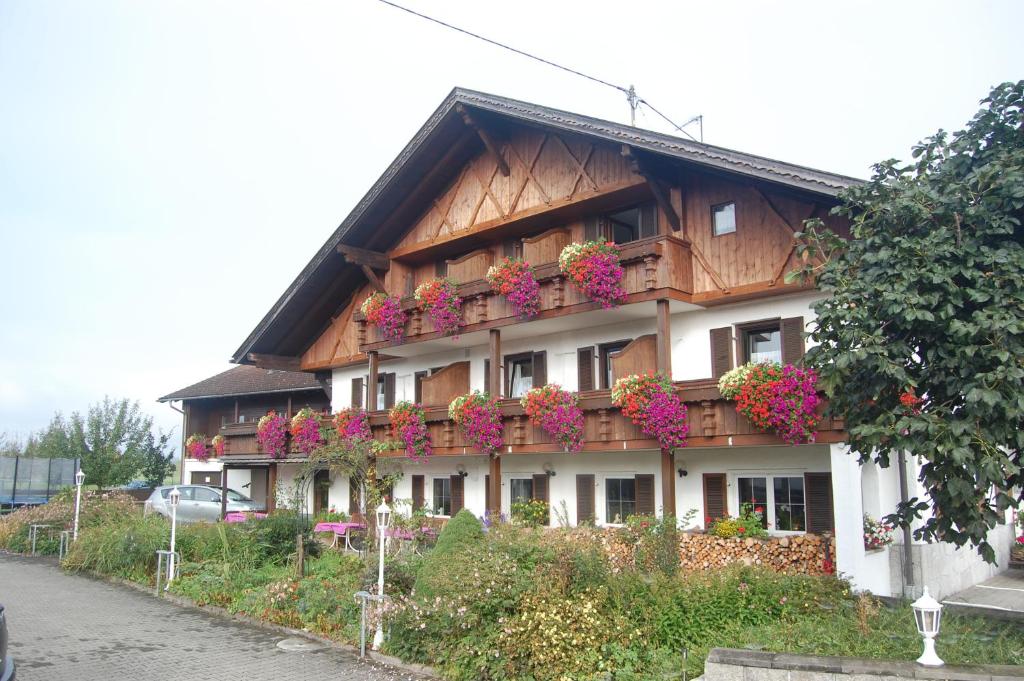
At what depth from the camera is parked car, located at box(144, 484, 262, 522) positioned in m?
27.2

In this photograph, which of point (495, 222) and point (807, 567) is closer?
point (807, 567)

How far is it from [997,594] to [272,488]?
71.3 feet

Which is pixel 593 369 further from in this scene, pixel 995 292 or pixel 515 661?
pixel 995 292

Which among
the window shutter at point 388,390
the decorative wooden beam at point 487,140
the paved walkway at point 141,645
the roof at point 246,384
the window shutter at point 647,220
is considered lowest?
the paved walkway at point 141,645

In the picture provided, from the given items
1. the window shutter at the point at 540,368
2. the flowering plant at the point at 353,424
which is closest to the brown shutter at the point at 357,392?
the flowering plant at the point at 353,424

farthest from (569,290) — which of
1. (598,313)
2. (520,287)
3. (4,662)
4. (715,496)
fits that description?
(4,662)

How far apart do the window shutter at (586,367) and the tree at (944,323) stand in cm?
1014

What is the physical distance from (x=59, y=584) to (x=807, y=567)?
15205 millimetres

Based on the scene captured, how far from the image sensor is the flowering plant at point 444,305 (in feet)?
68.9

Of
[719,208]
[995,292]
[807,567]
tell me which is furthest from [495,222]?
[995,292]

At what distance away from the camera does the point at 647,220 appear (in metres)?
19.0

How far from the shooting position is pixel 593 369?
19766 millimetres

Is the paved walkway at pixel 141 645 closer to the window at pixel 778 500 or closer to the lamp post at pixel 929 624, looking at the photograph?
the lamp post at pixel 929 624

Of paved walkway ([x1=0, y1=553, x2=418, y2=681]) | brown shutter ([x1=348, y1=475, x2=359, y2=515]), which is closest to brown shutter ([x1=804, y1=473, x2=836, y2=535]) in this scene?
paved walkway ([x1=0, y1=553, x2=418, y2=681])
